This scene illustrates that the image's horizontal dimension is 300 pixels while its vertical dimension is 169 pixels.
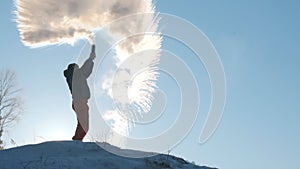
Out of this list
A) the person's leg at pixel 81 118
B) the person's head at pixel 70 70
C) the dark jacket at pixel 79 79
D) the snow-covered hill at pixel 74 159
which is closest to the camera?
the snow-covered hill at pixel 74 159

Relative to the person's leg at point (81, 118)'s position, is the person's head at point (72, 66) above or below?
above

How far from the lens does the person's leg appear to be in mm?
13617

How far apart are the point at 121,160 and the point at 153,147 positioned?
2347 mm

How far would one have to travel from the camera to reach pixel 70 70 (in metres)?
14.1

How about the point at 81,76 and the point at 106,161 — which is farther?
the point at 81,76

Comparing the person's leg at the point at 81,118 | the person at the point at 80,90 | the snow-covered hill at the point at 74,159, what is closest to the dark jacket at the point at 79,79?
the person at the point at 80,90

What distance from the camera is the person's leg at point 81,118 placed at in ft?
44.7

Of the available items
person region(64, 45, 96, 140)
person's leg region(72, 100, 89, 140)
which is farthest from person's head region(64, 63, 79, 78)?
person's leg region(72, 100, 89, 140)

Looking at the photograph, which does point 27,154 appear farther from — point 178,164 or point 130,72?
point 130,72

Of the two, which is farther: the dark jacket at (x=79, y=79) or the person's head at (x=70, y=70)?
the person's head at (x=70, y=70)

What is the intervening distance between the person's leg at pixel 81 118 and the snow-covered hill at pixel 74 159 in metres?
1.81

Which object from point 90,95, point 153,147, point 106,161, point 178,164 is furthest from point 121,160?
point 90,95

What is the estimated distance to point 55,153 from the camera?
422 inches

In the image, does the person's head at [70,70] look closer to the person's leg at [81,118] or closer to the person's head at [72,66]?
the person's head at [72,66]
